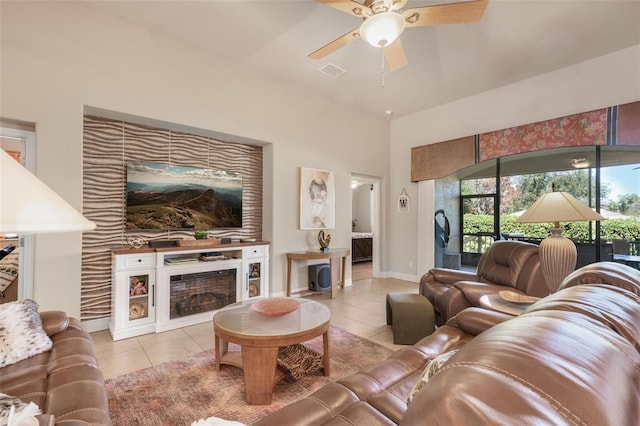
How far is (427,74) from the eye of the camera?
4273mm

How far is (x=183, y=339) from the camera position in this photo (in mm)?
3016

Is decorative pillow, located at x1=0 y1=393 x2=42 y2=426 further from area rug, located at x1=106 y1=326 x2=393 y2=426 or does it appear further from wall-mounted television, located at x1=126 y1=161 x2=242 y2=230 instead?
wall-mounted television, located at x1=126 y1=161 x2=242 y2=230

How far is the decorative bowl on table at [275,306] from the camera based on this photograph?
89.4 inches

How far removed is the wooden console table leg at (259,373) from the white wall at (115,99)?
89.8 inches

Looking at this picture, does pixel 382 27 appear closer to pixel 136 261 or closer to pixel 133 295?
pixel 136 261

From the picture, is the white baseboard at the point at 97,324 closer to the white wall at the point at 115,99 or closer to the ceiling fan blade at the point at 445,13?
the white wall at the point at 115,99

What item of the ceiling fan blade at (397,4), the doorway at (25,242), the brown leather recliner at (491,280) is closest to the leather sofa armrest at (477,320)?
the brown leather recliner at (491,280)

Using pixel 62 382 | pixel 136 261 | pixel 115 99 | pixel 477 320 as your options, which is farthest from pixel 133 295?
pixel 477 320

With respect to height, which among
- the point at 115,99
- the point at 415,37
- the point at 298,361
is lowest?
the point at 298,361

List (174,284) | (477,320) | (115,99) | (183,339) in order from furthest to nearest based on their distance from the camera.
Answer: (174,284)
(115,99)
(183,339)
(477,320)

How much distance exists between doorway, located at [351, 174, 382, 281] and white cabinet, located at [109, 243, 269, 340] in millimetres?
2822

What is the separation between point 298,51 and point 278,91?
90 cm

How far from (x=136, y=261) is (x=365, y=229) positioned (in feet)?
22.0

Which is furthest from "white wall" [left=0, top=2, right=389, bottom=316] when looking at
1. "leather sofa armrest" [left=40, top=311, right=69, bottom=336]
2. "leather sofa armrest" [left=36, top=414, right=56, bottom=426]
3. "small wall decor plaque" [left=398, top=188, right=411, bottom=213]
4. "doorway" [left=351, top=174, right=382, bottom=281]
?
"leather sofa armrest" [left=36, top=414, right=56, bottom=426]
